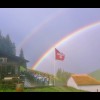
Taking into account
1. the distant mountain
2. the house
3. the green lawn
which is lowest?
the green lawn

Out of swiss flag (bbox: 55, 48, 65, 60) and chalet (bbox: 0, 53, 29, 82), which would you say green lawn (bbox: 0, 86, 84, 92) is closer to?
chalet (bbox: 0, 53, 29, 82)

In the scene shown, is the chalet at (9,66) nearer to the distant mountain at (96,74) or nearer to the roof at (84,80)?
the roof at (84,80)

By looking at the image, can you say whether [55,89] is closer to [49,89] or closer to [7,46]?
[49,89]

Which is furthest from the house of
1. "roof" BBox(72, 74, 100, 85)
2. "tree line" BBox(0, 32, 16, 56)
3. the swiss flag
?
"tree line" BBox(0, 32, 16, 56)

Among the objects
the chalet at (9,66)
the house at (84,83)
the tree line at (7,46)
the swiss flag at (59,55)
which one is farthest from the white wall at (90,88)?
the tree line at (7,46)

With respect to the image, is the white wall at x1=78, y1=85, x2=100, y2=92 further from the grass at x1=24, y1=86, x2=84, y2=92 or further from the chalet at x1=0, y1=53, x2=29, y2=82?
the chalet at x1=0, y1=53, x2=29, y2=82

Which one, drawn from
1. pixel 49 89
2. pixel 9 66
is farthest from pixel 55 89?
pixel 9 66

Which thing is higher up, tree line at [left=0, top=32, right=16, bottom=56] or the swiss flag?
tree line at [left=0, top=32, right=16, bottom=56]

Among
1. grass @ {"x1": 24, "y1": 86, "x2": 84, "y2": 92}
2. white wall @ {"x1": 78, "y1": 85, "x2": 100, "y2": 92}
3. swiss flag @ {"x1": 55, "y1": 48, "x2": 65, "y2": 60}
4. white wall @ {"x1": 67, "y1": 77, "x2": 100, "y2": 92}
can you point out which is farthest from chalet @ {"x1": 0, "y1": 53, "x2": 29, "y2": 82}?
white wall @ {"x1": 78, "y1": 85, "x2": 100, "y2": 92}
